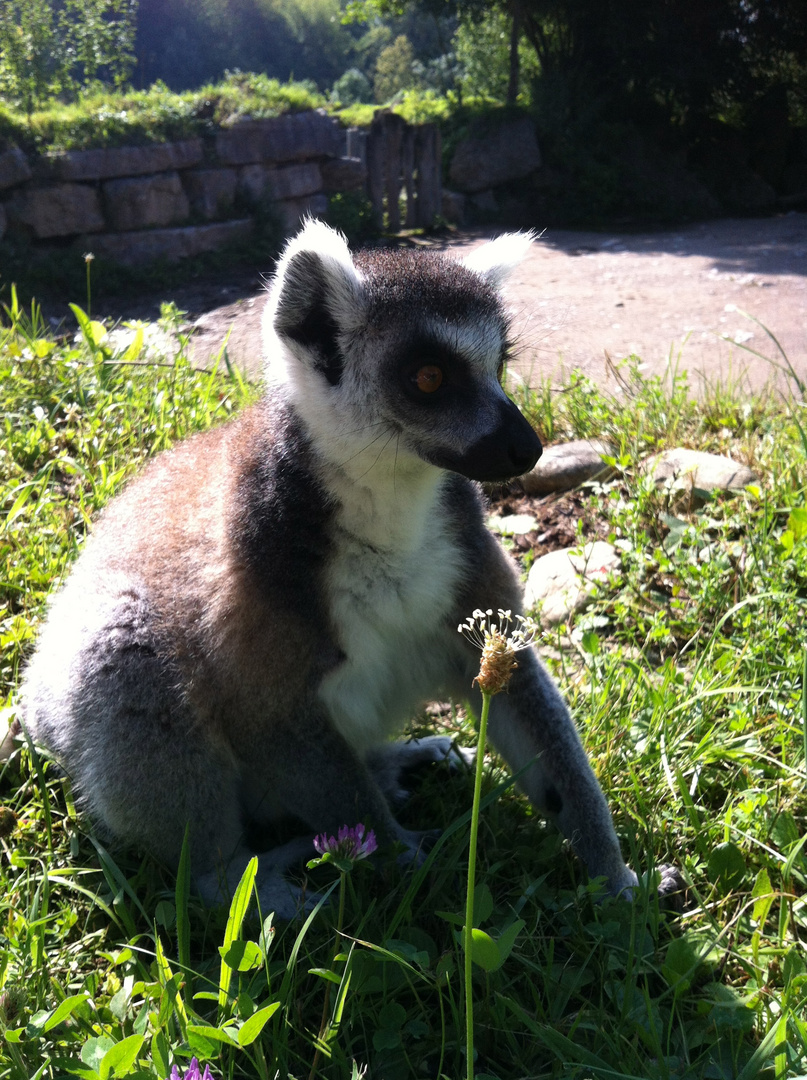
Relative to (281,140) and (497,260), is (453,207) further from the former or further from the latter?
(497,260)

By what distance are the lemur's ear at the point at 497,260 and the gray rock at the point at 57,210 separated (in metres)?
9.50

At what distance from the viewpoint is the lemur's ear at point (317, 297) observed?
237 centimetres

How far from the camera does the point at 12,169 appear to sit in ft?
33.9

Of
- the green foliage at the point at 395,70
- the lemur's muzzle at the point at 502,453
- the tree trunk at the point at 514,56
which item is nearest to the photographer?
the lemur's muzzle at the point at 502,453

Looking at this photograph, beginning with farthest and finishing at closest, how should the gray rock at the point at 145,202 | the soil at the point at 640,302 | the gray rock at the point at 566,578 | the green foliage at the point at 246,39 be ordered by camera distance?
the green foliage at the point at 246,39 < the gray rock at the point at 145,202 < the soil at the point at 640,302 < the gray rock at the point at 566,578

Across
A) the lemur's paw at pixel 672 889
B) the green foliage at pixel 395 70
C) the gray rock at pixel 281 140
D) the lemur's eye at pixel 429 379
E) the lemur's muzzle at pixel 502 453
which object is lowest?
the lemur's paw at pixel 672 889

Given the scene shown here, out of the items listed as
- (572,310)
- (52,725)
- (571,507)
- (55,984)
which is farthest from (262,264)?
(55,984)

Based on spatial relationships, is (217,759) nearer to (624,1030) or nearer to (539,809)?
(539,809)

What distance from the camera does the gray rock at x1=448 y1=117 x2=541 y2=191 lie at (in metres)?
15.0

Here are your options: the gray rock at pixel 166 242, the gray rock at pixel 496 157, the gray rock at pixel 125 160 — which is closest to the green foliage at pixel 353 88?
the gray rock at pixel 496 157

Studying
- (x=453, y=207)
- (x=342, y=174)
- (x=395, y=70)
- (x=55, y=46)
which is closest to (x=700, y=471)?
(x=342, y=174)

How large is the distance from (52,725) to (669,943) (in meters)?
1.96

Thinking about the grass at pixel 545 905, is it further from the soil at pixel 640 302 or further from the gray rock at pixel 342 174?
the gray rock at pixel 342 174

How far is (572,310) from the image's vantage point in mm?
8641
